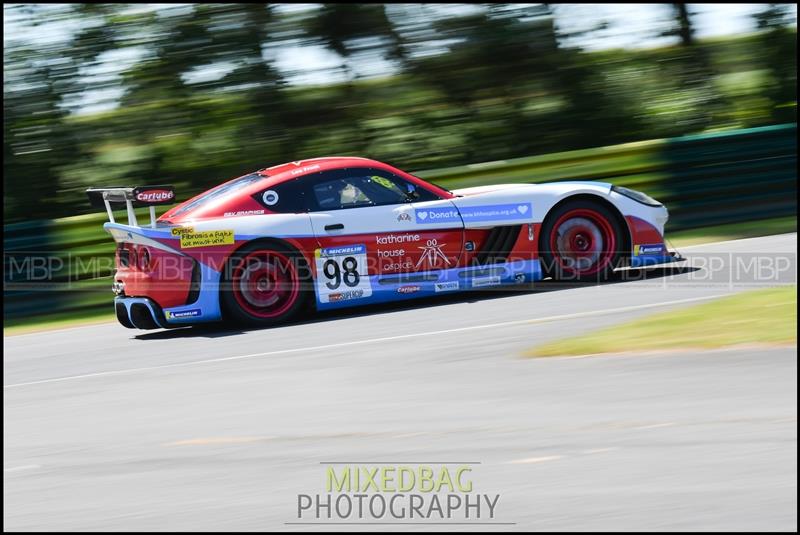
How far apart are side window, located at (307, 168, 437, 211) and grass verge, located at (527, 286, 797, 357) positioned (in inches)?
93.8

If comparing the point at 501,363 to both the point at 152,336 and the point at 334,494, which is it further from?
the point at 152,336

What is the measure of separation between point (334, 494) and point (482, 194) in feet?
15.5

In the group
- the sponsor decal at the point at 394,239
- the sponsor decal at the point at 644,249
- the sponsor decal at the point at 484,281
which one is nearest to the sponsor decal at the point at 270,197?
the sponsor decal at the point at 394,239

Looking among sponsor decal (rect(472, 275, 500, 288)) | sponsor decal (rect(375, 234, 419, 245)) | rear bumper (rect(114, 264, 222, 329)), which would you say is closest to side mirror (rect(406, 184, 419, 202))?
sponsor decal (rect(375, 234, 419, 245))

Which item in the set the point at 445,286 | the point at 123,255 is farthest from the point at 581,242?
the point at 123,255

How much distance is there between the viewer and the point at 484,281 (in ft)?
27.0

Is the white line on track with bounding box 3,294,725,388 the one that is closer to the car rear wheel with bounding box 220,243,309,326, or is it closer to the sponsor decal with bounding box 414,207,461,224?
the car rear wheel with bounding box 220,243,309,326

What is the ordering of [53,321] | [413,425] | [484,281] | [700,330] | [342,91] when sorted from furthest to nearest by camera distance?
[342,91]
[53,321]
[484,281]
[700,330]
[413,425]

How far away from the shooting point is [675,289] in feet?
26.5

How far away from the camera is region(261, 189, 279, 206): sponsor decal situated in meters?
7.97

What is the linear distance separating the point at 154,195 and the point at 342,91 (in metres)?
8.27

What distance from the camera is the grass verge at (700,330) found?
582 centimetres

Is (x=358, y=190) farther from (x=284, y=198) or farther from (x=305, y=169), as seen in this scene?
(x=284, y=198)

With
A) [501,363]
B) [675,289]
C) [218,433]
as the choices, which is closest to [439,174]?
[675,289]
